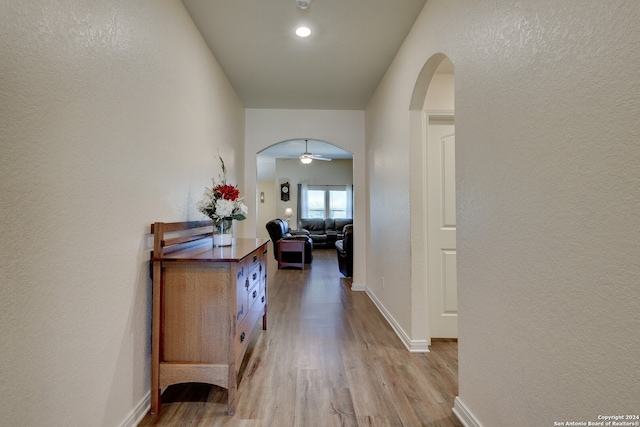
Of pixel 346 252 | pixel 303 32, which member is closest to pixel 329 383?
pixel 303 32

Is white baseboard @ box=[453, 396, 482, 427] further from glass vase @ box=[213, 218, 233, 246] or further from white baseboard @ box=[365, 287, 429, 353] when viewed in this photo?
glass vase @ box=[213, 218, 233, 246]

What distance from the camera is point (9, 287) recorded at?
36.0 inches

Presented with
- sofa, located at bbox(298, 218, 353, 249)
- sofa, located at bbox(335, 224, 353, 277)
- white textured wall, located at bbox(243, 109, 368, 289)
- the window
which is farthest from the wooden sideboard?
the window

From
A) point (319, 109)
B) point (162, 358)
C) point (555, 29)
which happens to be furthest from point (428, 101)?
point (162, 358)

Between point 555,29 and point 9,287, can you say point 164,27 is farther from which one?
point 555,29

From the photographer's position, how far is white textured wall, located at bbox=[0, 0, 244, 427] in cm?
94

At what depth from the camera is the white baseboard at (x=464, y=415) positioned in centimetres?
149

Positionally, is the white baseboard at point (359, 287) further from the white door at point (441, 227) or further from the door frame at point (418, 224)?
the door frame at point (418, 224)

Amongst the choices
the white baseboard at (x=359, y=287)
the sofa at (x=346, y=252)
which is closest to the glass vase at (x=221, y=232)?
the white baseboard at (x=359, y=287)

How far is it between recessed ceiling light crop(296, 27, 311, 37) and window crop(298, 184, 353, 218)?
745 centimetres

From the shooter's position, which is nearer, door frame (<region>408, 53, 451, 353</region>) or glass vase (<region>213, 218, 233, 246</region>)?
glass vase (<region>213, 218, 233, 246</region>)

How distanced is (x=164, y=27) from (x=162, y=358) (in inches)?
82.4

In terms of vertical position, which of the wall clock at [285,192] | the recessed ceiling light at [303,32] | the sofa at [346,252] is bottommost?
the sofa at [346,252]

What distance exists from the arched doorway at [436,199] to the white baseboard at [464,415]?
2.77 feet
